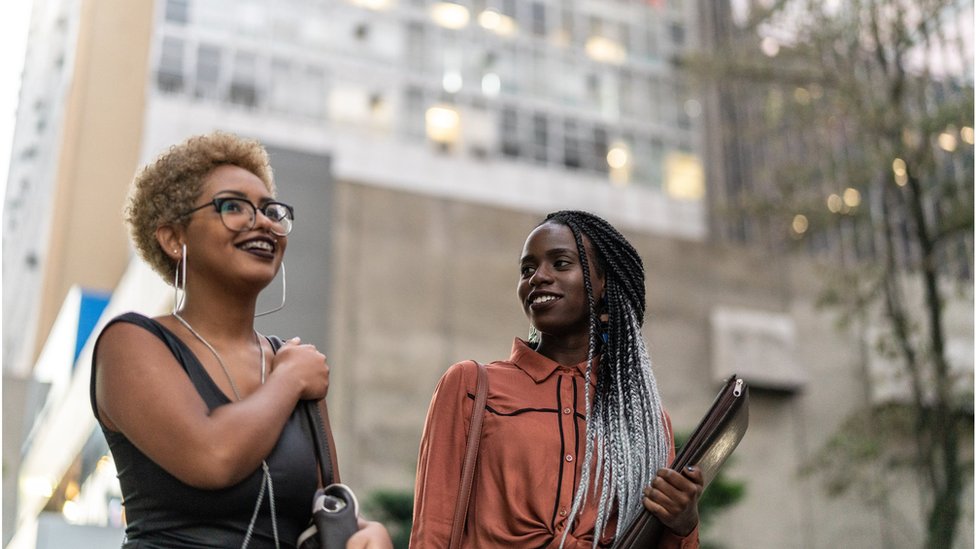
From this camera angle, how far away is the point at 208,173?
11.3ft

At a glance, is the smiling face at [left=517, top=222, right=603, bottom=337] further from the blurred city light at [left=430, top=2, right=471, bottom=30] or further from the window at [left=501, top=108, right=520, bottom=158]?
the blurred city light at [left=430, top=2, right=471, bottom=30]

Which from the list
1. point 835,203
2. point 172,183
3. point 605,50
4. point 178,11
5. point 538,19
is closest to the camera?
point 172,183

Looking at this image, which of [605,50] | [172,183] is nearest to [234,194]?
[172,183]

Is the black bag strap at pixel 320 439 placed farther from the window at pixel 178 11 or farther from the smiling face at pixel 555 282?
the window at pixel 178 11

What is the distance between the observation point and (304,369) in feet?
10.5

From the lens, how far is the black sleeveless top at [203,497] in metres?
2.98

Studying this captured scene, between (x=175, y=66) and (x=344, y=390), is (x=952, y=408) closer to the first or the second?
(x=344, y=390)

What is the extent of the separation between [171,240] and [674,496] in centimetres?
147

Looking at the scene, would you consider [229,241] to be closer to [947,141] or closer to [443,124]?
[947,141]

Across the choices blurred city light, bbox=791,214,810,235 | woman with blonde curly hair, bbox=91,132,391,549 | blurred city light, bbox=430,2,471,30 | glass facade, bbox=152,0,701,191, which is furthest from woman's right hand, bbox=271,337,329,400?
blurred city light, bbox=430,2,471,30

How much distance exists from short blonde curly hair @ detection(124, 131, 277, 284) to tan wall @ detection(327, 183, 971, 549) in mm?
18252

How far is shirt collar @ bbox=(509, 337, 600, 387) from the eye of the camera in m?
4.12

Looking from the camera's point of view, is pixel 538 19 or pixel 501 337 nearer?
pixel 501 337

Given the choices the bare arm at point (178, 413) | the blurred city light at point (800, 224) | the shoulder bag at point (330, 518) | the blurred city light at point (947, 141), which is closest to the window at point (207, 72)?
the blurred city light at point (800, 224)
